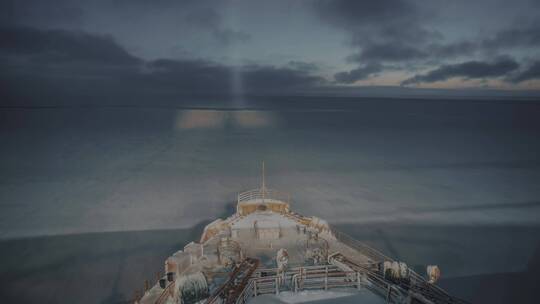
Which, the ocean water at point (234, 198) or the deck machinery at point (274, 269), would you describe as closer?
the deck machinery at point (274, 269)

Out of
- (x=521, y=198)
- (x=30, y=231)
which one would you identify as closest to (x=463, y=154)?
(x=521, y=198)

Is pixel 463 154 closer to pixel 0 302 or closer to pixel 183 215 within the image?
pixel 183 215

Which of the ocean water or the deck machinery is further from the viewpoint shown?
the ocean water

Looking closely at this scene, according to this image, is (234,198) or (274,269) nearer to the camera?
(274,269)

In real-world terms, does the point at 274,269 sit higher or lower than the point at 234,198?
higher
